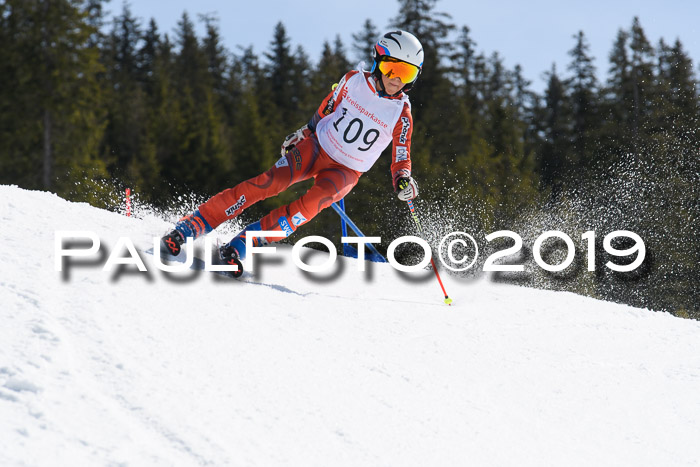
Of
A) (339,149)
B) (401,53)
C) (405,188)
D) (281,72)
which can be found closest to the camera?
(401,53)

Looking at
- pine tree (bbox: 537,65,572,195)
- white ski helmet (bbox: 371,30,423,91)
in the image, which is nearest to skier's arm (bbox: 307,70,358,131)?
white ski helmet (bbox: 371,30,423,91)

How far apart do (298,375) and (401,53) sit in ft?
8.99

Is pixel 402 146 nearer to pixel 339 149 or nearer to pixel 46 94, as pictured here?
pixel 339 149

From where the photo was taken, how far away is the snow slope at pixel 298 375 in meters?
2.03

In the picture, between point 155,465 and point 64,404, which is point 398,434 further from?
point 64,404

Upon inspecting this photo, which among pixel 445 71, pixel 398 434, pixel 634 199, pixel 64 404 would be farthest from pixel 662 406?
pixel 445 71

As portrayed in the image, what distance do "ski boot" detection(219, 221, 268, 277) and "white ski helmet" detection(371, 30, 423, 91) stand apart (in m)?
1.49

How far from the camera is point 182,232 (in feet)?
14.2

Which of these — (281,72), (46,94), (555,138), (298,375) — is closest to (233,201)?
(298,375)

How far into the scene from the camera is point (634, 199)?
953 inches

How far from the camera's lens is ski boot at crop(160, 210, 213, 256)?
4152mm

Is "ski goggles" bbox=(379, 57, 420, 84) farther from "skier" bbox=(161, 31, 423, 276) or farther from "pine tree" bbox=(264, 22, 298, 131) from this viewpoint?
"pine tree" bbox=(264, 22, 298, 131)

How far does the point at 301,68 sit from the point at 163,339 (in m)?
41.4

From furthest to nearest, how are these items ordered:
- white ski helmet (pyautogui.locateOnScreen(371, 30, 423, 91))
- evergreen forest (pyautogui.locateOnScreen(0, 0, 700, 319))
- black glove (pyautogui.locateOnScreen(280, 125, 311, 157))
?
evergreen forest (pyautogui.locateOnScreen(0, 0, 700, 319)) < black glove (pyautogui.locateOnScreen(280, 125, 311, 157)) < white ski helmet (pyautogui.locateOnScreen(371, 30, 423, 91))
